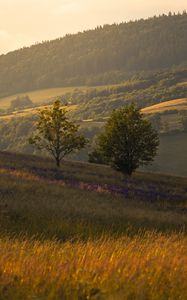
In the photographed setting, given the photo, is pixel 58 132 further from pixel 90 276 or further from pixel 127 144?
pixel 90 276

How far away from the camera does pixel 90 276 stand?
6281 millimetres

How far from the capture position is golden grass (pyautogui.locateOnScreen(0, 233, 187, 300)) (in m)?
5.73

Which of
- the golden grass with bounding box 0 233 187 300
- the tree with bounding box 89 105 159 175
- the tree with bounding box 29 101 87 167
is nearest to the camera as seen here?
the golden grass with bounding box 0 233 187 300

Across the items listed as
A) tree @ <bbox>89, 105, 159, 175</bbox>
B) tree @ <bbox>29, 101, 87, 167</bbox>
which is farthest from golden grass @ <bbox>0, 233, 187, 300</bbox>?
tree @ <bbox>29, 101, 87, 167</bbox>

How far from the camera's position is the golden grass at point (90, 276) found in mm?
5734

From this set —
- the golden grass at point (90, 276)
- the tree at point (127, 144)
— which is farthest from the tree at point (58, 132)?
the golden grass at point (90, 276)

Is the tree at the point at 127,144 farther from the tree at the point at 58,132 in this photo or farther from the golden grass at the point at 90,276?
the golden grass at the point at 90,276

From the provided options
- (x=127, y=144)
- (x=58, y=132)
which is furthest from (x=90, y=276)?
(x=58, y=132)

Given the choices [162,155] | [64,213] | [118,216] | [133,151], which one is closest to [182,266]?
[64,213]

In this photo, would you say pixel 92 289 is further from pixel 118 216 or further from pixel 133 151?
pixel 133 151

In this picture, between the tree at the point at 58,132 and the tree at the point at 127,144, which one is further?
the tree at the point at 58,132

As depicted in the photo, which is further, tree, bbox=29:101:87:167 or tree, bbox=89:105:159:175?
tree, bbox=29:101:87:167

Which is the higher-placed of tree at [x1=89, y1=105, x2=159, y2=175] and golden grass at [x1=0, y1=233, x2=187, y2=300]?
tree at [x1=89, y1=105, x2=159, y2=175]

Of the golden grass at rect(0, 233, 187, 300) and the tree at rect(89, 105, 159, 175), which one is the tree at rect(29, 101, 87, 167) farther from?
the golden grass at rect(0, 233, 187, 300)
